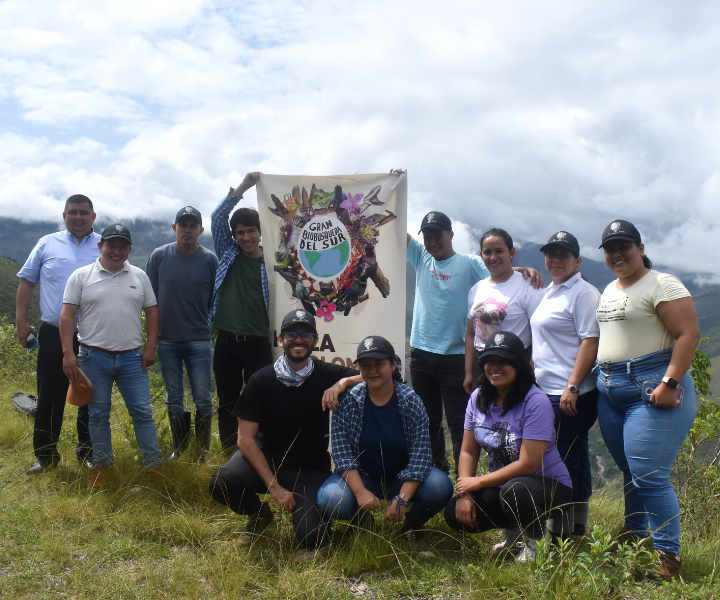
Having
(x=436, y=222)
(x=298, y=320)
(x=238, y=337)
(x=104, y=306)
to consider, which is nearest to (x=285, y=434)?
(x=298, y=320)

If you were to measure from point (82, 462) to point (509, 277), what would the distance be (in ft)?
15.1

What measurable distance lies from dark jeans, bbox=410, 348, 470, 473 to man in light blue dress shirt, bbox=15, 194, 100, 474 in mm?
3382

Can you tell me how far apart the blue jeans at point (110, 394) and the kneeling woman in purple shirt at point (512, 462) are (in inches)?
117

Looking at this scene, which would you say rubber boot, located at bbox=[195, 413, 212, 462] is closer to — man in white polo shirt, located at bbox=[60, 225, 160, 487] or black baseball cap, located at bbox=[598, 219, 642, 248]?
man in white polo shirt, located at bbox=[60, 225, 160, 487]

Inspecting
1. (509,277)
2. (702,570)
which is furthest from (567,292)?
(702,570)

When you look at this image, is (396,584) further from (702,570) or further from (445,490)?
(702,570)

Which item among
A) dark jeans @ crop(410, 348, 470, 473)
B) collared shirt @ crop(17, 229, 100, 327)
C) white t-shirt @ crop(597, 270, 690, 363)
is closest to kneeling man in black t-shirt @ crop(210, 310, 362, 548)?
dark jeans @ crop(410, 348, 470, 473)

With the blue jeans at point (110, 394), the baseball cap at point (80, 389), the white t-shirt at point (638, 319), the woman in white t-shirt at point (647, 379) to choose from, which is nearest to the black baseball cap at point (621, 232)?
the woman in white t-shirt at point (647, 379)

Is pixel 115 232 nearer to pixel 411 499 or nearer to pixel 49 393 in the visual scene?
A: pixel 49 393

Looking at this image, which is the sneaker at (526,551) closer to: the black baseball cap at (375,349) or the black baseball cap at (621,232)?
the black baseball cap at (375,349)

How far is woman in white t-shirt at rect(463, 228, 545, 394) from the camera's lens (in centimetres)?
488

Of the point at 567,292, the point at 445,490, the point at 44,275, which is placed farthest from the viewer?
the point at 44,275

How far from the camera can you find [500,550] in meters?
3.94

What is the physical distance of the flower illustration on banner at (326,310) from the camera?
5.91m
